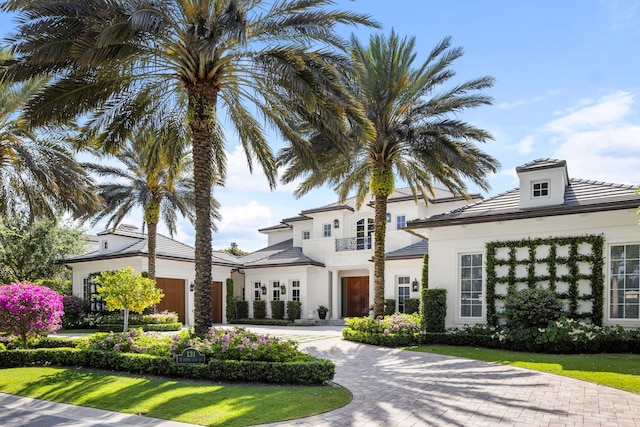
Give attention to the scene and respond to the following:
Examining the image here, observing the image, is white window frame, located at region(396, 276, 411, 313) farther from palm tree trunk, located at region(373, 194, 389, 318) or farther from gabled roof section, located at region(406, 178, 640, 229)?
gabled roof section, located at region(406, 178, 640, 229)

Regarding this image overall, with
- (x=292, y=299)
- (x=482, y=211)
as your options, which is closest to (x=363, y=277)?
(x=292, y=299)

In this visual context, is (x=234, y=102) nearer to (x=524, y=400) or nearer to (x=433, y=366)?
(x=433, y=366)

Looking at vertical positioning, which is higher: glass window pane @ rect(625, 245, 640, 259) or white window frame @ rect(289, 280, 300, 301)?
glass window pane @ rect(625, 245, 640, 259)

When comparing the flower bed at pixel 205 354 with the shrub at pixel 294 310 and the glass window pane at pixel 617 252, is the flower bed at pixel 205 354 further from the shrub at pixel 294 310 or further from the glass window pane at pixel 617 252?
the shrub at pixel 294 310

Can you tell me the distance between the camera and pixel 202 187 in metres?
12.1

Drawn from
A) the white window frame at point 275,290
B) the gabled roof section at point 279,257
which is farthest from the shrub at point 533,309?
the white window frame at point 275,290

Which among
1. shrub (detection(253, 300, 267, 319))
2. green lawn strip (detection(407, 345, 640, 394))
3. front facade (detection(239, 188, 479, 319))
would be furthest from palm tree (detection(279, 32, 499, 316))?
shrub (detection(253, 300, 267, 319))

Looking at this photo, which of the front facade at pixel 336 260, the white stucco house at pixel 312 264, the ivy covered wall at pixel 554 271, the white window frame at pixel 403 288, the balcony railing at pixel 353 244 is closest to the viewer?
the ivy covered wall at pixel 554 271

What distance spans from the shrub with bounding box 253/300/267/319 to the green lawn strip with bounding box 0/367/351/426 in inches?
788

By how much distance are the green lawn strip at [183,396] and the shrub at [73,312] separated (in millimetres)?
16307

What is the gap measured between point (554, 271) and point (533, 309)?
155 centimetres

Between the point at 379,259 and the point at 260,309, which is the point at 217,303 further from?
the point at 379,259

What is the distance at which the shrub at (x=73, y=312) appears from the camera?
2566cm

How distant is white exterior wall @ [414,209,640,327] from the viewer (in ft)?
47.5
